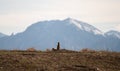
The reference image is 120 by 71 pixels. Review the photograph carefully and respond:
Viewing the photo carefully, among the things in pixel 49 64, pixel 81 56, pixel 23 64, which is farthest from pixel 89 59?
pixel 23 64

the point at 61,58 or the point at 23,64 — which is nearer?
the point at 23,64

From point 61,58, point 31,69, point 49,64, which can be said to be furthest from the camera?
point 61,58

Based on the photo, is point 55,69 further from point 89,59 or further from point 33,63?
point 89,59

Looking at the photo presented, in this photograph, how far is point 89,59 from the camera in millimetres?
26125

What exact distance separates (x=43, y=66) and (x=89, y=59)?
5.35 meters

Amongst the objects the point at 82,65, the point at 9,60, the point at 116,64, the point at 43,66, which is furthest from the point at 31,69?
the point at 116,64

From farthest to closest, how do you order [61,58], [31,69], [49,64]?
[61,58]
[49,64]
[31,69]

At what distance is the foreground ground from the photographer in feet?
72.8

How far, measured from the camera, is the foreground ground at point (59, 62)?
2219cm

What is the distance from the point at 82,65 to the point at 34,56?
4.52 m

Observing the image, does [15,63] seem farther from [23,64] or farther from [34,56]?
[34,56]

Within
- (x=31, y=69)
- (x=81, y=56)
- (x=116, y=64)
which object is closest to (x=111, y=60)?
(x=116, y=64)

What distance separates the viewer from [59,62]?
24234mm

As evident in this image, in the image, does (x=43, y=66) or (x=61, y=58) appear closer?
(x=43, y=66)
